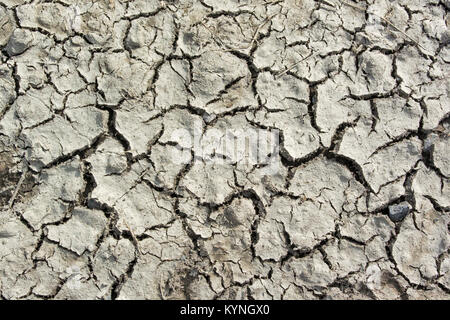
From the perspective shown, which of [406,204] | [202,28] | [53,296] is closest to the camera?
[53,296]

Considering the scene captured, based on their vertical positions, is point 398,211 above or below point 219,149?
below

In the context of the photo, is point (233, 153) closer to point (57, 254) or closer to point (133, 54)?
point (133, 54)

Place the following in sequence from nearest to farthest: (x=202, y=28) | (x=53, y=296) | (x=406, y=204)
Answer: (x=53, y=296), (x=406, y=204), (x=202, y=28)

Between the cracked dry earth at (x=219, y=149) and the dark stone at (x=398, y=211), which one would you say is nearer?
the cracked dry earth at (x=219, y=149)

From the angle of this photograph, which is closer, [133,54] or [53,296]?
[53,296]

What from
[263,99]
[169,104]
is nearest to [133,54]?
[169,104]

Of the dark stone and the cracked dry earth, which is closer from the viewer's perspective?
the cracked dry earth
